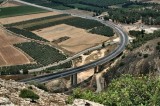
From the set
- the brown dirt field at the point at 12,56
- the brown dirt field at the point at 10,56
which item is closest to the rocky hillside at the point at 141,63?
the brown dirt field at the point at 12,56

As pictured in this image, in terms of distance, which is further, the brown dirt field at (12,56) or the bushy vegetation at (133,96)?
the brown dirt field at (12,56)

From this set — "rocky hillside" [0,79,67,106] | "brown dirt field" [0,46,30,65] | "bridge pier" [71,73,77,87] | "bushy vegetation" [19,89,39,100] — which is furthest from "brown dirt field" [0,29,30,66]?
"bushy vegetation" [19,89,39,100]

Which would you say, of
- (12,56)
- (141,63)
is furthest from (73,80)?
(12,56)

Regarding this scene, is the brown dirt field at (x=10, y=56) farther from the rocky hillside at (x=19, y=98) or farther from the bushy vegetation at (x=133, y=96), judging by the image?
the rocky hillside at (x=19, y=98)

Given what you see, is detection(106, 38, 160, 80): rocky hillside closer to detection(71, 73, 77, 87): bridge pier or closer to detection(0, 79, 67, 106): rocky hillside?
detection(71, 73, 77, 87): bridge pier

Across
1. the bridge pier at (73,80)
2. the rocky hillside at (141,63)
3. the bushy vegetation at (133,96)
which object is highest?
the bushy vegetation at (133,96)

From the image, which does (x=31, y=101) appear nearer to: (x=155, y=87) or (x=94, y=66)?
(x=155, y=87)
